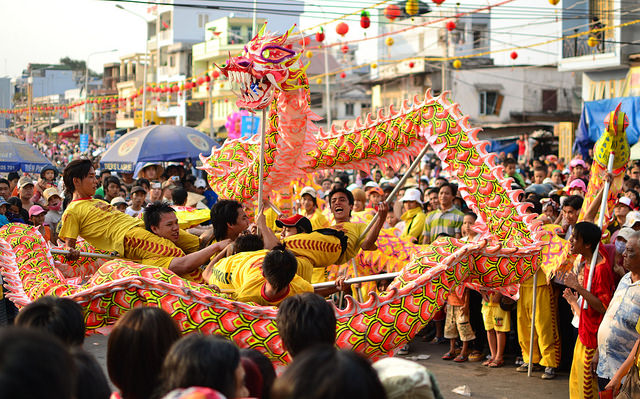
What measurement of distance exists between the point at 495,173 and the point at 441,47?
3230 centimetres

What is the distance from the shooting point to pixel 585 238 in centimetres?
490

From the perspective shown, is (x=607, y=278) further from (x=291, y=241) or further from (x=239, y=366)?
(x=239, y=366)

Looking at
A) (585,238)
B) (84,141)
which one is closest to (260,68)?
(585,238)

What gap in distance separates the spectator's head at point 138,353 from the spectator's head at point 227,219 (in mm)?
2430

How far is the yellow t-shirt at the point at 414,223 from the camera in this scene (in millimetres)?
8469

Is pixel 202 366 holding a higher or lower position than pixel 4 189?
lower

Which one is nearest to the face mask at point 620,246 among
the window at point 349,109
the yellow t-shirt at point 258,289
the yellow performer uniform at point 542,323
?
the yellow performer uniform at point 542,323

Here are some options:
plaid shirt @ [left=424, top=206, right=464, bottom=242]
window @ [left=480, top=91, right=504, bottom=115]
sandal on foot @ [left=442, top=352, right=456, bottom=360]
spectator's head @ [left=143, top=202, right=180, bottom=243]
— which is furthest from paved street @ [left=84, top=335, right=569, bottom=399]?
window @ [left=480, top=91, right=504, bottom=115]

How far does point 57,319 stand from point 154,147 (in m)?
9.37

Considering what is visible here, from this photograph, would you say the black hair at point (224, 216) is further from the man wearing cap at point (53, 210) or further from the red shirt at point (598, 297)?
the man wearing cap at point (53, 210)

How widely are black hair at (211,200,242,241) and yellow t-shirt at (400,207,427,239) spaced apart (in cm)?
353

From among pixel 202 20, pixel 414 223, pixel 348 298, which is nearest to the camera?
pixel 348 298

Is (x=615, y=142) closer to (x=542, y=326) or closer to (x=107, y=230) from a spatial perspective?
(x=542, y=326)

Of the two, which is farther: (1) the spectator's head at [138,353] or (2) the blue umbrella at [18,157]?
(2) the blue umbrella at [18,157]
